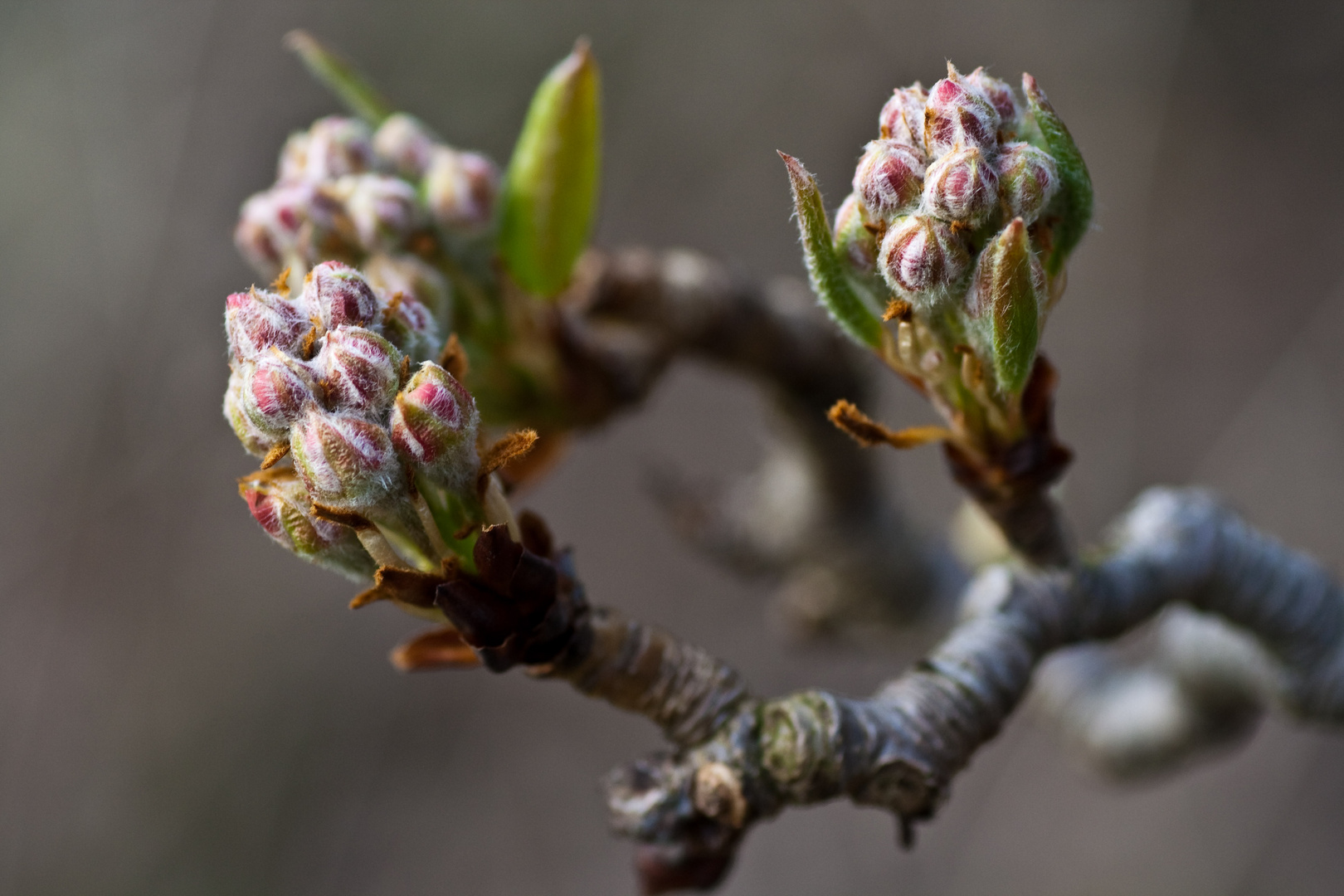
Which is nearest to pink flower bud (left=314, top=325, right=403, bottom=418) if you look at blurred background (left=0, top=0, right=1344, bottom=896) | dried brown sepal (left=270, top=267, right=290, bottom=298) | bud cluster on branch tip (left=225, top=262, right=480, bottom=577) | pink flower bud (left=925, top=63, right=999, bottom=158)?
bud cluster on branch tip (left=225, top=262, right=480, bottom=577)

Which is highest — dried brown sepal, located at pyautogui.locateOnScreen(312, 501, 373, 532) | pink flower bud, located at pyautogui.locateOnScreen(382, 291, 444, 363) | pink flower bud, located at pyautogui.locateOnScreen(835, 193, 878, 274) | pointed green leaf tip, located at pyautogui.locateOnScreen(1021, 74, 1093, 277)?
pointed green leaf tip, located at pyautogui.locateOnScreen(1021, 74, 1093, 277)

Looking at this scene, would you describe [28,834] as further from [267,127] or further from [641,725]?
[267,127]

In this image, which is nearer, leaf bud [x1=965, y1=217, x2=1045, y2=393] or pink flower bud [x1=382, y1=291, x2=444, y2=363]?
leaf bud [x1=965, y1=217, x2=1045, y2=393]

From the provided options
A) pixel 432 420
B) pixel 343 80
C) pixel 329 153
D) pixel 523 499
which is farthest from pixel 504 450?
pixel 523 499

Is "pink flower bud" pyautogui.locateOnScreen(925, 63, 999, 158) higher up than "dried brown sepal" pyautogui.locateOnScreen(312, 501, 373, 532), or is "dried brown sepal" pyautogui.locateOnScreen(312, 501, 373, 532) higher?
"pink flower bud" pyautogui.locateOnScreen(925, 63, 999, 158)

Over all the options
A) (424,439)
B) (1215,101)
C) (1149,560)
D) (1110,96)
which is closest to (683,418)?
(1110,96)

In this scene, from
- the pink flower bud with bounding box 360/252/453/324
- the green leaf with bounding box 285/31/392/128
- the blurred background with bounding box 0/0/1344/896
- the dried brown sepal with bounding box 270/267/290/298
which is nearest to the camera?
the dried brown sepal with bounding box 270/267/290/298

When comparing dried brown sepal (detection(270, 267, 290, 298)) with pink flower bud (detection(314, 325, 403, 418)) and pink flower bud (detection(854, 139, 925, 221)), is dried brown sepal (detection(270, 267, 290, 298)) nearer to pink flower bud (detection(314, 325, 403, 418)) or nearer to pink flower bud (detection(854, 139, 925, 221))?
pink flower bud (detection(314, 325, 403, 418))

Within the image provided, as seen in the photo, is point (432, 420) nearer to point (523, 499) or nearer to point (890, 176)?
point (890, 176)
